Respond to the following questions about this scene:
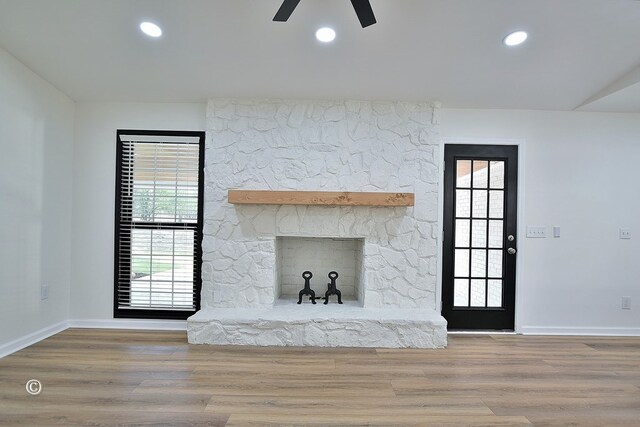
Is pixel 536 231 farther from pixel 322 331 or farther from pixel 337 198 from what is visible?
pixel 322 331

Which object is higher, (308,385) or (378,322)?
(378,322)

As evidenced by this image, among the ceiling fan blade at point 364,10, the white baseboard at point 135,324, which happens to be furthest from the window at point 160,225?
the ceiling fan blade at point 364,10

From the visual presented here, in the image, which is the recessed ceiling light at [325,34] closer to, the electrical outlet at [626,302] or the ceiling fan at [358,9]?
the ceiling fan at [358,9]

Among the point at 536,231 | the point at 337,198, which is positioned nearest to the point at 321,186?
the point at 337,198

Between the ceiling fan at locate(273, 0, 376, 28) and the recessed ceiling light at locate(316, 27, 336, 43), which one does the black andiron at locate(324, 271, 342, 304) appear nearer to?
the recessed ceiling light at locate(316, 27, 336, 43)

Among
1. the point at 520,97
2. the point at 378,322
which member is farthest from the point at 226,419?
the point at 520,97

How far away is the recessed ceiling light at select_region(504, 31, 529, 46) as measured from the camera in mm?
2773

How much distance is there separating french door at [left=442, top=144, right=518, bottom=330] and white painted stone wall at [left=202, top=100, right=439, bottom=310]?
28cm

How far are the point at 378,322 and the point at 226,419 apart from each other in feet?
5.38

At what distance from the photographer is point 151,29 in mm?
2797

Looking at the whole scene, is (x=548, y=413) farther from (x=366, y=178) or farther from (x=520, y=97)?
(x=520, y=97)

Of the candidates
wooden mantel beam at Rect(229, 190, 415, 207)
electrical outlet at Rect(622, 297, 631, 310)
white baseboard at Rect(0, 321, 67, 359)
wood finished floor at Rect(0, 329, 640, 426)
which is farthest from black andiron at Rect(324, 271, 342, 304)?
electrical outlet at Rect(622, 297, 631, 310)

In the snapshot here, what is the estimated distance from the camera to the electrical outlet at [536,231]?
376 centimetres

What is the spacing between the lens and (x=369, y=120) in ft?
12.0
